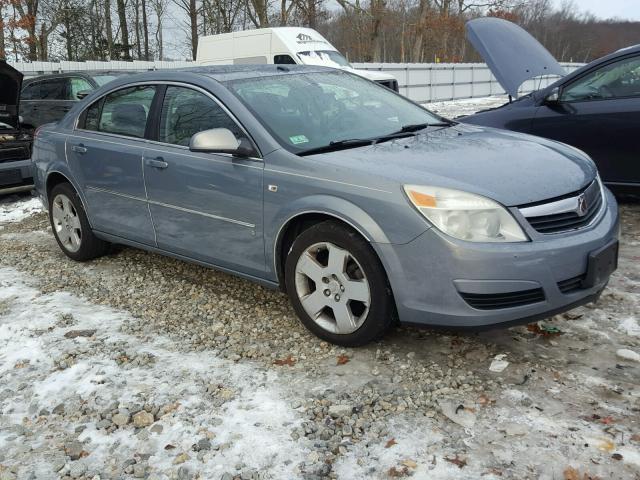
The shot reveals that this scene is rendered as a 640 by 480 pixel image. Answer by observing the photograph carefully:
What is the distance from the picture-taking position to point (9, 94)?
25.7 feet

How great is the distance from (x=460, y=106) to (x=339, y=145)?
2050cm

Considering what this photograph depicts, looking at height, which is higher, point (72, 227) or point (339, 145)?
point (339, 145)

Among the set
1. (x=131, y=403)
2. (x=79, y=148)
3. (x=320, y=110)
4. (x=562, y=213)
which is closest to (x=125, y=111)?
(x=79, y=148)

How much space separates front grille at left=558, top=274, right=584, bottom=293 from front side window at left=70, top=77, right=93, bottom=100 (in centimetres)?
958

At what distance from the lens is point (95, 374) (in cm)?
330

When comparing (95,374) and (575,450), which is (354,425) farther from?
(95,374)

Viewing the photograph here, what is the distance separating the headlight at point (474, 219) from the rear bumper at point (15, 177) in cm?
640

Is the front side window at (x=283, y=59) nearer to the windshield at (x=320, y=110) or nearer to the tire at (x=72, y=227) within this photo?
the tire at (x=72, y=227)

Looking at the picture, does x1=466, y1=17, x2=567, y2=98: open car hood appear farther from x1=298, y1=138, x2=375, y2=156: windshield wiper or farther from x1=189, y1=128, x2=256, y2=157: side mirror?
x1=189, y1=128, x2=256, y2=157: side mirror

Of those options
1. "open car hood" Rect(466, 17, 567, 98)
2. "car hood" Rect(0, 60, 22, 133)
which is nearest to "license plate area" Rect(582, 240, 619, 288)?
"open car hood" Rect(466, 17, 567, 98)

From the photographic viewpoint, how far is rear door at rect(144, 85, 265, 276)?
366cm

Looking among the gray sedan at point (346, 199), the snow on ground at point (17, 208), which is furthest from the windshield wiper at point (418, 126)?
the snow on ground at point (17, 208)

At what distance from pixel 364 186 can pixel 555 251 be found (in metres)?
0.96

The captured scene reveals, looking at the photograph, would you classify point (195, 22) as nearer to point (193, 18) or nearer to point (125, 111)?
point (193, 18)
